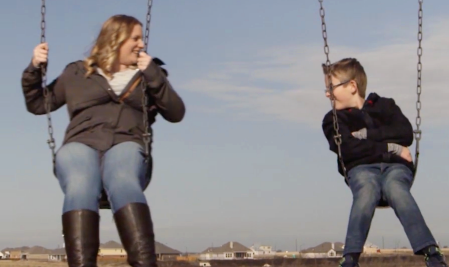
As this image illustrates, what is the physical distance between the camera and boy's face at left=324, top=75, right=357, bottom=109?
650cm

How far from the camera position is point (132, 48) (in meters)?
5.55

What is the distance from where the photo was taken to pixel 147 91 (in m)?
5.40

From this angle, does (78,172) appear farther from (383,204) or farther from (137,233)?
(383,204)

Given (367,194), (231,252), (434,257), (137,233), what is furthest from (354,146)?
(231,252)

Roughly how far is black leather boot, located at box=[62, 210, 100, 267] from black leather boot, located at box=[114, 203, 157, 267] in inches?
5.9

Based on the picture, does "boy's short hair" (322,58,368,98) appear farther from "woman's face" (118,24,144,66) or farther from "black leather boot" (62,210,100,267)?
"black leather boot" (62,210,100,267)

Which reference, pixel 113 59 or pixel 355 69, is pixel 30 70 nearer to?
pixel 113 59

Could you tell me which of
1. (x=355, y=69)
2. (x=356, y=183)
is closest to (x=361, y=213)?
(x=356, y=183)

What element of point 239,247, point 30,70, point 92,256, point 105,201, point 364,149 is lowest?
point 92,256

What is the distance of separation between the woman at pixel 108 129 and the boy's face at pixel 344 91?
1.53 metres

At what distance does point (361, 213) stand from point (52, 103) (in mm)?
2293

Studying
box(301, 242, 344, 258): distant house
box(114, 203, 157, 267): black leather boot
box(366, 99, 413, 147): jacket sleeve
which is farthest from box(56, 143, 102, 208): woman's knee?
box(301, 242, 344, 258): distant house

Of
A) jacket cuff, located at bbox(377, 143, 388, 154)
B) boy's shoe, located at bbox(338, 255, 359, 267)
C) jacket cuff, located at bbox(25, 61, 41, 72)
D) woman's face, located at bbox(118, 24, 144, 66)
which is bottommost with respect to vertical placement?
boy's shoe, located at bbox(338, 255, 359, 267)

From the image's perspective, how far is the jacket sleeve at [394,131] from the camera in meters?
6.38
